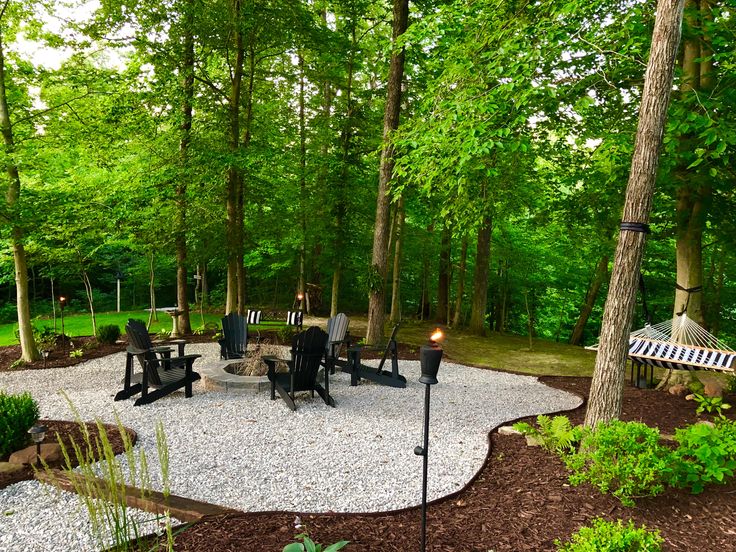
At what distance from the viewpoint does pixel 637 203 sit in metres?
3.17

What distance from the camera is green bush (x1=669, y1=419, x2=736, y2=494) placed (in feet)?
9.01

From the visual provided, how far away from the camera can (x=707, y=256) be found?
1281 cm

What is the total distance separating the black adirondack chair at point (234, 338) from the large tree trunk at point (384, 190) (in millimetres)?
2512

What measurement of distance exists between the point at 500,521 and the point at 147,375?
4.17 meters

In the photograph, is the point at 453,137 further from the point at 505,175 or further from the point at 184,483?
the point at 184,483

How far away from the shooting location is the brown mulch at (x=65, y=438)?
3256mm

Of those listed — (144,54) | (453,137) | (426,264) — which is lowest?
(426,264)

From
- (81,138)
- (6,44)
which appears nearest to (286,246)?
(81,138)

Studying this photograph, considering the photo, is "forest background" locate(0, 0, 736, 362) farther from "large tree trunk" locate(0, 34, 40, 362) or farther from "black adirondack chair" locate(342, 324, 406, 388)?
"black adirondack chair" locate(342, 324, 406, 388)

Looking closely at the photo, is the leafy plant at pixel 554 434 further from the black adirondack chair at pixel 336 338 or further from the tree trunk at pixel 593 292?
the tree trunk at pixel 593 292

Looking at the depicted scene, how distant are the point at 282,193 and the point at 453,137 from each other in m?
7.77

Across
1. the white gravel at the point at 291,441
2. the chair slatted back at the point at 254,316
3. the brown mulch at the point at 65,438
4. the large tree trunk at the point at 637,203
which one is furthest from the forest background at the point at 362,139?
the brown mulch at the point at 65,438

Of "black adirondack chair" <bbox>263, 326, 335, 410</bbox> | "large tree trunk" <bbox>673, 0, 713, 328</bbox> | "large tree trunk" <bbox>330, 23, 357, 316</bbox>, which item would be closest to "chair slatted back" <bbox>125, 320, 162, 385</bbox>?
"black adirondack chair" <bbox>263, 326, 335, 410</bbox>

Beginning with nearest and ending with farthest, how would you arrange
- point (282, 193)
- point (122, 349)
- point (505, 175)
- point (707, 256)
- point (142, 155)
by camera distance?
1. point (505, 175)
2. point (122, 349)
3. point (142, 155)
4. point (282, 193)
5. point (707, 256)
